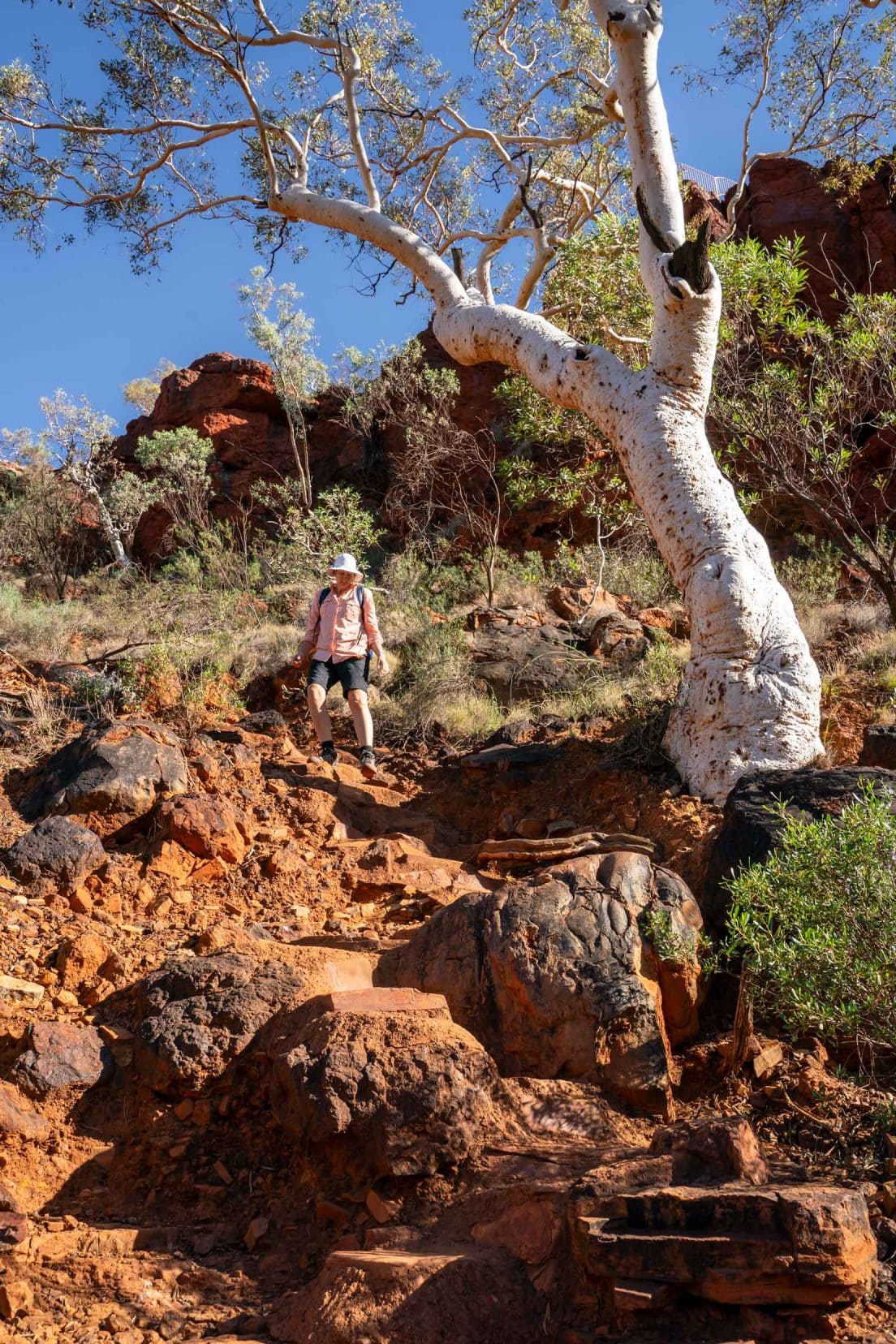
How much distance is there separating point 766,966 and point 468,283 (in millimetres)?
7691

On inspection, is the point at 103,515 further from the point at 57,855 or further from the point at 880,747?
the point at 880,747

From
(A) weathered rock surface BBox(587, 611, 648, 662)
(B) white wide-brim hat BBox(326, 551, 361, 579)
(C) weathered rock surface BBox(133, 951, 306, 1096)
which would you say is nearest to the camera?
(C) weathered rock surface BBox(133, 951, 306, 1096)

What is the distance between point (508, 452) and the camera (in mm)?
16062

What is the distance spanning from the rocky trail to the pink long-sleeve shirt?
193 cm

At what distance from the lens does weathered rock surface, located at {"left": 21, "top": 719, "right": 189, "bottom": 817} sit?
539 centimetres

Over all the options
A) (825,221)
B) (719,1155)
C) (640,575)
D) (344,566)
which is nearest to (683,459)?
(344,566)

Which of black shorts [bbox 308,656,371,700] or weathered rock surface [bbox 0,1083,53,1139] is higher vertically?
black shorts [bbox 308,656,371,700]

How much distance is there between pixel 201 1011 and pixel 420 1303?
5.00 feet

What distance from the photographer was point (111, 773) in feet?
18.0

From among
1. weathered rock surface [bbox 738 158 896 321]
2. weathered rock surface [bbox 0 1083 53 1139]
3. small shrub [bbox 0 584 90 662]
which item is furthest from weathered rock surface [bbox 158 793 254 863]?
weathered rock surface [bbox 738 158 896 321]

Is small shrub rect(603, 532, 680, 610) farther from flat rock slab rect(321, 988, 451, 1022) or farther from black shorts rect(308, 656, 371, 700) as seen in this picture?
flat rock slab rect(321, 988, 451, 1022)

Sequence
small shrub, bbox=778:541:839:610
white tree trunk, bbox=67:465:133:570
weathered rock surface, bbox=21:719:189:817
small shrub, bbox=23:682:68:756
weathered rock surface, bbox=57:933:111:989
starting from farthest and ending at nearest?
white tree trunk, bbox=67:465:133:570 < small shrub, bbox=778:541:839:610 < small shrub, bbox=23:682:68:756 < weathered rock surface, bbox=21:719:189:817 < weathered rock surface, bbox=57:933:111:989

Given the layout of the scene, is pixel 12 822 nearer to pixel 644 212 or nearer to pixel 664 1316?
pixel 664 1316

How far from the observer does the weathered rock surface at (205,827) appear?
17.1 ft
